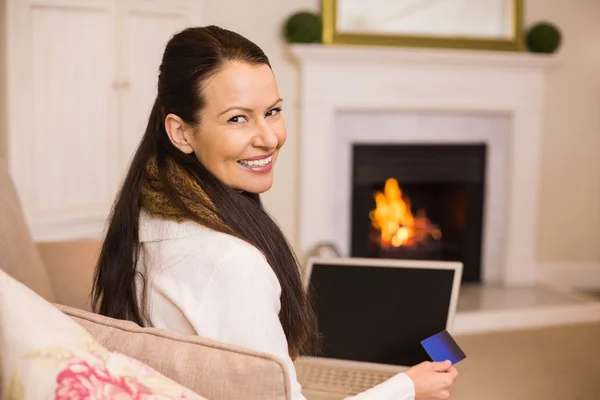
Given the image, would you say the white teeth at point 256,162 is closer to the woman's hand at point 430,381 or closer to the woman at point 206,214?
the woman at point 206,214

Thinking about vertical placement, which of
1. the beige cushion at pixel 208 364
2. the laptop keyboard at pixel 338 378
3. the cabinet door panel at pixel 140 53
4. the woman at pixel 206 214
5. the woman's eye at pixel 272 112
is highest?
the cabinet door panel at pixel 140 53

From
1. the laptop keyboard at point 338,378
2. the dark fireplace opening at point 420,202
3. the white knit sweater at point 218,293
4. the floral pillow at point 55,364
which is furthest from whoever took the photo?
the dark fireplace opening at point 420,202

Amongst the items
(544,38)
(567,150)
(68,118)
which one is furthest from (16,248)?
(567,150)

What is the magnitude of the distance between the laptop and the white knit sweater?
1.29 feet

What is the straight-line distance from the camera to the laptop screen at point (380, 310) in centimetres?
160

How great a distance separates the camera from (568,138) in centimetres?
413

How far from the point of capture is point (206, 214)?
118 centimetres

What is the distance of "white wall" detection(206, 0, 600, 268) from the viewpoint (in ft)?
12.3

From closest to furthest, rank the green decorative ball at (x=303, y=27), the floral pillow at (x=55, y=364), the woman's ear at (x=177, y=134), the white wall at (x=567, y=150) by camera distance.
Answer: the floral pillow at (x=55, y=364) < the woman's ear at (x=177, y=134) < the green decorative ball at (x=303, y=27) < the white wall at (x=567, y=150)

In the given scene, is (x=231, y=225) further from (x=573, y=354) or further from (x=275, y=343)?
(x=573, y=354)

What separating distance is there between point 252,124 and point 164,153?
180 millimetres

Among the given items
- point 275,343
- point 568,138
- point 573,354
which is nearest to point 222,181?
point 275,343

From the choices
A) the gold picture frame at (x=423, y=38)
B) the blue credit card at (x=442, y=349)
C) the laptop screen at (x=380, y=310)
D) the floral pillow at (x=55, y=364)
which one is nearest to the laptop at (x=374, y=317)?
the laptop screen at (x=380, y=310)

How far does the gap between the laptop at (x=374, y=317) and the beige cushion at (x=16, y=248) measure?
673 millimetres
